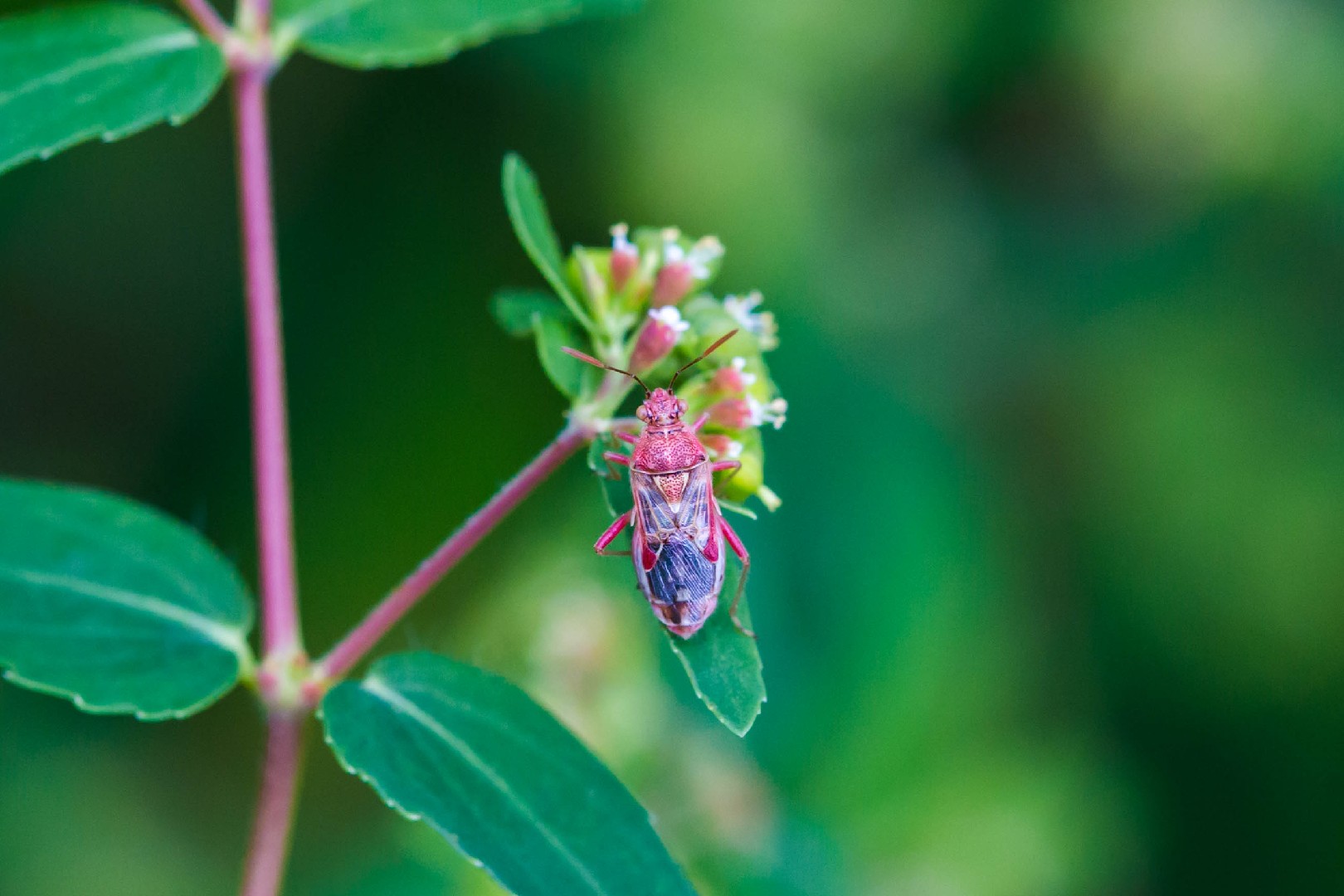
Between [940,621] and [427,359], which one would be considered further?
[427,359]

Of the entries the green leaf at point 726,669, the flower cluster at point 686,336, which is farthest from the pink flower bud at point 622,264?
the green leaf at point 726,669

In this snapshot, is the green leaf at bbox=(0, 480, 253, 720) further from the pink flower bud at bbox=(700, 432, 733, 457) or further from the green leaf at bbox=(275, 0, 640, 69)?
the green leaf at bbox=(275, 0, 640, 69)

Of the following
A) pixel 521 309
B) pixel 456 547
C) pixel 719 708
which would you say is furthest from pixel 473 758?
pixel 521 309

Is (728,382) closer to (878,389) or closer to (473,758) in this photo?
(473,758)

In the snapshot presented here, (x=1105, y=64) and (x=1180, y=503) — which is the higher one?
(x=1105, y=64)

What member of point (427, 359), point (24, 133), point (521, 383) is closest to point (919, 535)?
point (521, 383)

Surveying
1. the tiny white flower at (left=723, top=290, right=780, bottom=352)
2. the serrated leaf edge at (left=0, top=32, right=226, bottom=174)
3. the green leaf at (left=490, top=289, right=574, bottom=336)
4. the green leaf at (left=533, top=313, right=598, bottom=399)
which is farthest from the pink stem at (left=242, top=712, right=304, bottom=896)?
the tiny white flower at (left=723, top=290, right=780, bottom=352)

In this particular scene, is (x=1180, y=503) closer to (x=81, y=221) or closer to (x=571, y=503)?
(x=571, y=503)
